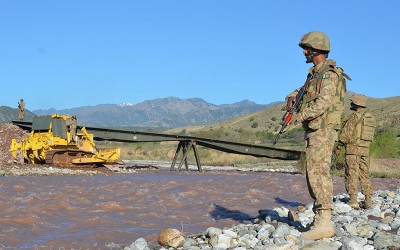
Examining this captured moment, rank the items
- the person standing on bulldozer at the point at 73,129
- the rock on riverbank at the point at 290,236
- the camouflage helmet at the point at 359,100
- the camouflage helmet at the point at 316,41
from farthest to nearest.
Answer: the person standing on bulldozer at the point at 73,129 < the camouflage helmet at the point at 359,100 < the camouflage helmet at the point at 316,41 < the rock on riverbank at the point at 290,236

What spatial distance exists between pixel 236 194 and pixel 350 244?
7.94m

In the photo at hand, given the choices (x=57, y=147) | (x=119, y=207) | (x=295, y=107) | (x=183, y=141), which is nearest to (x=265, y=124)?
(x=183, y=141)

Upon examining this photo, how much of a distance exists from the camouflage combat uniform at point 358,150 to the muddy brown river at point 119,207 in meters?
1.89

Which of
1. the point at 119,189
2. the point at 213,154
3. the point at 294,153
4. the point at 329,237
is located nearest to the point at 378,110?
the point at 213,154

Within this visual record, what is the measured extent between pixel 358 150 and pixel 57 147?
1394 centimetres

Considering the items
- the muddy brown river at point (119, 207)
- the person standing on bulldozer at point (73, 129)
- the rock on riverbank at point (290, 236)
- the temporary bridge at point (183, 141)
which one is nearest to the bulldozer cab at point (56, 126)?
the person standing on bulldozer at point (73, 129)

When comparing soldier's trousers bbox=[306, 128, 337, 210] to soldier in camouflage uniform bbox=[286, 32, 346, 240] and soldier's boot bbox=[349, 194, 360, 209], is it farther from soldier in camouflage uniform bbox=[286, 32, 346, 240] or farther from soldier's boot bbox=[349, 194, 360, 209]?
soldier's boot bbox=[349, 194, 360, 209]

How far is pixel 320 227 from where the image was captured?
20.7 feet

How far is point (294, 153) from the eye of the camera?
81.3ft

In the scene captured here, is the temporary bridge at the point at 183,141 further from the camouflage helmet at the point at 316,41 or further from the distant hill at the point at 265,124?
the distant hill at the point at 265,124

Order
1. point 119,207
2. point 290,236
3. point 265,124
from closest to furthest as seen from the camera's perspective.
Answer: point 290,236
point 119,207
point 265,124

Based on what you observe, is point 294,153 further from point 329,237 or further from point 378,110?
point 378,110

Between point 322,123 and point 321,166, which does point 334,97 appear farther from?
point 321,166

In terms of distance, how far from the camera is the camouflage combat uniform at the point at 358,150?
31.7ft
